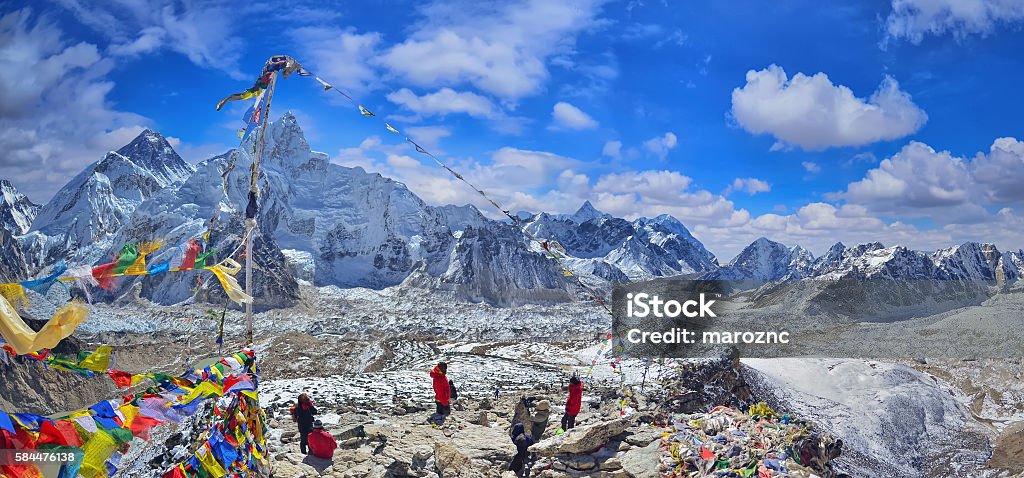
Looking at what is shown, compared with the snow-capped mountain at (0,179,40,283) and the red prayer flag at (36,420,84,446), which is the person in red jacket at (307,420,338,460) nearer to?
the red prayer flag at (36,420,84,446)

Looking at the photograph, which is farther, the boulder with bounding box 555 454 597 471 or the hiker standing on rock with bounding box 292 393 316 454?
the hiker standing on rock with bounding box 292 393 316 454

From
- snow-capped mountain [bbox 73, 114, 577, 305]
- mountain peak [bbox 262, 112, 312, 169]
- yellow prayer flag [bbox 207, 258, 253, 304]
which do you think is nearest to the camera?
yellow prayer flag [bbox 207, 258, 253, 304]

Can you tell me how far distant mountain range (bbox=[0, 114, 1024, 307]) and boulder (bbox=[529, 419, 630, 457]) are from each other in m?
86.1

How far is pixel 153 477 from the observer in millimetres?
8492

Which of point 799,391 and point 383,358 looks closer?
point 799,391

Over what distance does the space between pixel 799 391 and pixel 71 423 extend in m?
26.9

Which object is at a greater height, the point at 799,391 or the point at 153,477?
the point at 153,477

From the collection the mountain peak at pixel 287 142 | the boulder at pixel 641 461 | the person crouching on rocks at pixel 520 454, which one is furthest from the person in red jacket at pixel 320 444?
the mountain peak at pixel 287 142

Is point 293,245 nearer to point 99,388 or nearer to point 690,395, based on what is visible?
point 99,388

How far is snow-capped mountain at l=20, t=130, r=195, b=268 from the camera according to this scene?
360 ft

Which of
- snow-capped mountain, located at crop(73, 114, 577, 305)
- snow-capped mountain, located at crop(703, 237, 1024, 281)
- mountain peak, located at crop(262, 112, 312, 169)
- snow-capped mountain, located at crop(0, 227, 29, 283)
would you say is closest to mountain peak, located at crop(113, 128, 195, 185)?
snow-capped mountain, located at crop(73, 114, 577, 305)

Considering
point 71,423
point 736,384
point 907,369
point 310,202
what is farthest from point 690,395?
point 310,202

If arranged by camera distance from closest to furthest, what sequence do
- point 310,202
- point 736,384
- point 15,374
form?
point 736,384
point 15,374
point 310,202

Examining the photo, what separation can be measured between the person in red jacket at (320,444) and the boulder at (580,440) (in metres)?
3.64
